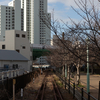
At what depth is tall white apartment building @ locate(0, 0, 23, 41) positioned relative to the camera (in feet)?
340

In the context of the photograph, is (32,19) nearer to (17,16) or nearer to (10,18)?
(17,16)

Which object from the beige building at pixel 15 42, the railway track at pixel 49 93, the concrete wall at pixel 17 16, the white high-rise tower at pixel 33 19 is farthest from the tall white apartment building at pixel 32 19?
the railway track at pixel 49 93

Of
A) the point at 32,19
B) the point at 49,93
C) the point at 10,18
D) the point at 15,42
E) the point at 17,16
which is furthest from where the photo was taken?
the point at 10,18

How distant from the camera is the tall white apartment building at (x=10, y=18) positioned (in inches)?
A: 4085

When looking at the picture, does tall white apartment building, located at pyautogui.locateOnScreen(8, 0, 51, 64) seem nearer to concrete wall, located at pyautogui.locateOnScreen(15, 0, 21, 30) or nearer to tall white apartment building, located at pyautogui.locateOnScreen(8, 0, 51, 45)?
tall white apartment building, located at pyautogui.locateOnScreen(8, 0, 51, 45)

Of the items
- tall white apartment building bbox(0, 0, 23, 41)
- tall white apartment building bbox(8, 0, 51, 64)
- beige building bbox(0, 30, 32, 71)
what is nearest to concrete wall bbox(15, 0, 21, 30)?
tall white apartment building bbox(0, 0, 23, 41)

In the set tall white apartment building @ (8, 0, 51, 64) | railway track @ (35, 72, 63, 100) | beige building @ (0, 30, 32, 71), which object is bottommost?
railway track @ (35, 72, 63, 100)

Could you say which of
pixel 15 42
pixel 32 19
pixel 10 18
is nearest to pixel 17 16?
pixel 10 18

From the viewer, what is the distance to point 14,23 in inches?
4245

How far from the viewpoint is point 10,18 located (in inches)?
4195

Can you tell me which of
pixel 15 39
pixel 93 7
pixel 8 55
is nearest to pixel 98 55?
pixel 93 7

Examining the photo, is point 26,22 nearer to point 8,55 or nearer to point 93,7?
point 8,55

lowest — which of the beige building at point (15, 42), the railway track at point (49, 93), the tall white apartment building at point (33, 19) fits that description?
the railway track at point (49, 93)

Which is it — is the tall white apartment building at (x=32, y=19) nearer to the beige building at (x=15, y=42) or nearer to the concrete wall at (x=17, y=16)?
the concrete wall at (x=17, y=16)
